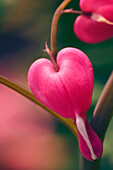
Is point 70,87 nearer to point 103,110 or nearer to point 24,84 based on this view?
point 103,110

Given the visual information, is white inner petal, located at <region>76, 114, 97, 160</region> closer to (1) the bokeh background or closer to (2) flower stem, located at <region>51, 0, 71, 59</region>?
(2) flower stem, located at <region>51, 0, 71, 59</region>

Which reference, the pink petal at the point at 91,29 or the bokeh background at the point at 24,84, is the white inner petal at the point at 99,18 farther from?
the bokeh background at the point at 24,84

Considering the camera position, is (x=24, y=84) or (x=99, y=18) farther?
(x=24, y=84)

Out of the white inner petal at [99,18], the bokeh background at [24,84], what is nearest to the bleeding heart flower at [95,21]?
the white inner petal at [99,18]

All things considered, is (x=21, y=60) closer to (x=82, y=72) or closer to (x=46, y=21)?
(x=46, y=21)

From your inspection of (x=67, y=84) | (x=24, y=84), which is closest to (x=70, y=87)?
(x=67, y=84)

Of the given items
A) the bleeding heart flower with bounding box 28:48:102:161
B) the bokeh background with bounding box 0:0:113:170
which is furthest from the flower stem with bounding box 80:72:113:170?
the bokeh background with bounding box 0:0:113:170

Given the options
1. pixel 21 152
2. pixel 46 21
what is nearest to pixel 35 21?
pixel 46 21
